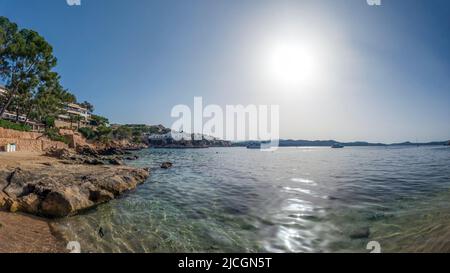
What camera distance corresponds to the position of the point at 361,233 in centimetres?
731

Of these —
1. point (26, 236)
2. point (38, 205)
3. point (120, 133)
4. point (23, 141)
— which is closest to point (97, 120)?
point (120, 133)

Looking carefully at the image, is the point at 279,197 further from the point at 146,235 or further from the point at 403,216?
the point at 146,235

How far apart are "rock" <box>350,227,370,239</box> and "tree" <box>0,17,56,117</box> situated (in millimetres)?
40622

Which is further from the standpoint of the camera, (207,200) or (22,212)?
(207,200)

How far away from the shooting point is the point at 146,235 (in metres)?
7.46

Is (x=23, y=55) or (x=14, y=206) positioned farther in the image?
(x=23, y=55)

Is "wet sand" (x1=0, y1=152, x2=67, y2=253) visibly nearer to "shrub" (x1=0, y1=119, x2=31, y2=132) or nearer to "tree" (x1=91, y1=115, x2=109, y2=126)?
"shrub" (x1=0, y1=119, x2=31, y2=132)

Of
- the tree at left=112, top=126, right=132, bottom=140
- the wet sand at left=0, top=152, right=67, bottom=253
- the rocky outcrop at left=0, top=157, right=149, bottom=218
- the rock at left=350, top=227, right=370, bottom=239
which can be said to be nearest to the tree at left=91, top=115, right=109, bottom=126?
the tree at left=112, top=126, right=132, bottom=140

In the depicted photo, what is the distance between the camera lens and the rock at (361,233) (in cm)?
705

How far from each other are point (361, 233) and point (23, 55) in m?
41.5

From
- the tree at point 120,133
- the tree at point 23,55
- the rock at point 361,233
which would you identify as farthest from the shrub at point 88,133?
the rock at point 361,233

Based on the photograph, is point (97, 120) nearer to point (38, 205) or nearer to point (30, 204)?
point (30, 204)
